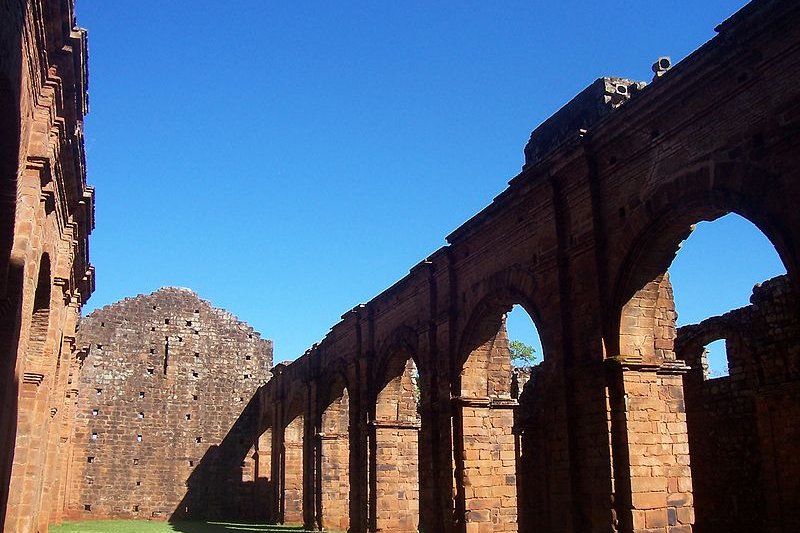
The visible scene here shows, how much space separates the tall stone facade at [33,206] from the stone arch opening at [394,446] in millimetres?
7473

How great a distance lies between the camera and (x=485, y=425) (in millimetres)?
14258

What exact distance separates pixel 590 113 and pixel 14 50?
321 inches

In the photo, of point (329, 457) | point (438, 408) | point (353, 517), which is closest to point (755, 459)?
point (438, 408)

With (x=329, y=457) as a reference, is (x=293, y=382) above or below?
above

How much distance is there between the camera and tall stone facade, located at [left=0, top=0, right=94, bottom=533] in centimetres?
718

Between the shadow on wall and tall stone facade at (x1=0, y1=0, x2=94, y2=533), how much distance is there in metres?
17.9

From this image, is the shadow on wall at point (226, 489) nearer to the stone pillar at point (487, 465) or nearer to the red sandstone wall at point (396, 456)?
the red sandstone wall at point (396, 456)

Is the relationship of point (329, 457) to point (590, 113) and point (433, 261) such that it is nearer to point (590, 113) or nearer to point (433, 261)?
point (433, 261)

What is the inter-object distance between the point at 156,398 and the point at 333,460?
11.0 meters

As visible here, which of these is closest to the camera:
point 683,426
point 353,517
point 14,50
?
point 14,50

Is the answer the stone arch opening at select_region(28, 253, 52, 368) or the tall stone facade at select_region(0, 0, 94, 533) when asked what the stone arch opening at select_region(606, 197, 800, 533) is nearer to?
the tall stone facade at select_region(0, 0, 94, 533)

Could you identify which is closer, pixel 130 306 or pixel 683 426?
pixel 683 426

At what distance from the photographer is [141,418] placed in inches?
1166

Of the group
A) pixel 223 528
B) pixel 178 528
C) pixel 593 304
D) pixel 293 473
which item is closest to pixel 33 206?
pixel 593 304
